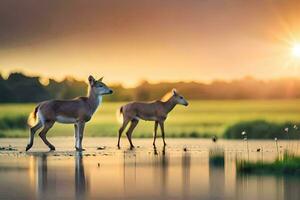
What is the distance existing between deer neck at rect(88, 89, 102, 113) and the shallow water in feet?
7.21

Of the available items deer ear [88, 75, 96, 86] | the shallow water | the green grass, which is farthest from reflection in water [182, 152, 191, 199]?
deer ear [88, 75, 96, 86]

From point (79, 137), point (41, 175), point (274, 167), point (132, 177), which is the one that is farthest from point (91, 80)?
point (132, 177)

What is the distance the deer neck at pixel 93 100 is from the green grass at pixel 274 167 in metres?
8.06

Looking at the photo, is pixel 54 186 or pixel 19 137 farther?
pixel 19 137

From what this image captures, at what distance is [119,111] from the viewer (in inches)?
1123

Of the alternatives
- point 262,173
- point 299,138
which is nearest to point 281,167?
point 262,173

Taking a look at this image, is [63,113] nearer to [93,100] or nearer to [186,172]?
[93,100]

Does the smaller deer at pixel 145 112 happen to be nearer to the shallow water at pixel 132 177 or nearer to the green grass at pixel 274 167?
the shallow water at pixel 132 177

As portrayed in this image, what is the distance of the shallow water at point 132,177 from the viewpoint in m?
14.4

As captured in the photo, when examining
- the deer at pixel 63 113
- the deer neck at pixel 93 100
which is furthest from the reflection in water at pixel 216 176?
the deer neck at pixel 93 100

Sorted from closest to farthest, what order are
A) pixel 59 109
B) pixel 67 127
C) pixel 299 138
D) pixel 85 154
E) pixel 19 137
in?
pixel 85 154 < pixel 59 109 < pixel 299 138 < pixel 19 137 < pixel 67 127

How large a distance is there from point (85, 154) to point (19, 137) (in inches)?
510

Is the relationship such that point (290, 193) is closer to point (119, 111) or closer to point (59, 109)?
point (59, 109)

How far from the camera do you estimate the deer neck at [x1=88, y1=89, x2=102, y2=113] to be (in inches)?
1003
